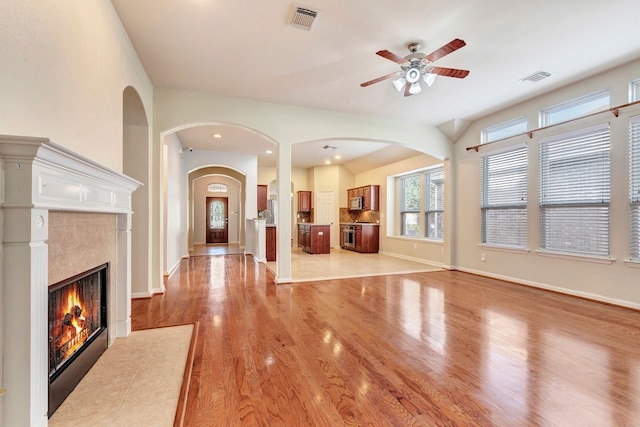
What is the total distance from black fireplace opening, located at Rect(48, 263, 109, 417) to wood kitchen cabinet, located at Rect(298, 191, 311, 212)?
816 cm

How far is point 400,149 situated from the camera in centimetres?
719

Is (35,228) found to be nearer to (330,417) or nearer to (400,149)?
(330,417)

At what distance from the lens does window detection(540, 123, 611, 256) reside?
3.73m

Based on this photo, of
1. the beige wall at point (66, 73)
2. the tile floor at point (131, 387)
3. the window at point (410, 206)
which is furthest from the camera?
the window at point (410, 206)

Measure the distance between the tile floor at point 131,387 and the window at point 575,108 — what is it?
18.0ft

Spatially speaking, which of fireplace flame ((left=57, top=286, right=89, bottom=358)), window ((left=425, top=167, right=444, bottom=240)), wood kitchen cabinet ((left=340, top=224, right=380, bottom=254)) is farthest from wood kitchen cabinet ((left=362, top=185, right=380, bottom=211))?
fireplace flame ((left=57, top=286, right=89, bottom=358))

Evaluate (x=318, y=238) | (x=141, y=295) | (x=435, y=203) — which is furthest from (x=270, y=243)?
(x=435, y=203)

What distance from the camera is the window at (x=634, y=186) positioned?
3.41m

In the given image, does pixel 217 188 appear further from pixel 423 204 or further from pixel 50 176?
pixel 50 176

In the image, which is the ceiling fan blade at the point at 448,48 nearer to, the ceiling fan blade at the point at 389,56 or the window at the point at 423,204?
the ceiling fan blade at the point at 389,56

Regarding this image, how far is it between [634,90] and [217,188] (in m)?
11.8

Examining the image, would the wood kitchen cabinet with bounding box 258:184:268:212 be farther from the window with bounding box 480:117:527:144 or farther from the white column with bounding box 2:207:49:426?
the white column with bounding box 2:207:49:426

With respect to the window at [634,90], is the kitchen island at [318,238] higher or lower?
lower

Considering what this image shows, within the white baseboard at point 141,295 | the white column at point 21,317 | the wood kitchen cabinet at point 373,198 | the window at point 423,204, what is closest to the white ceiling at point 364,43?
the white column at point 21,317
